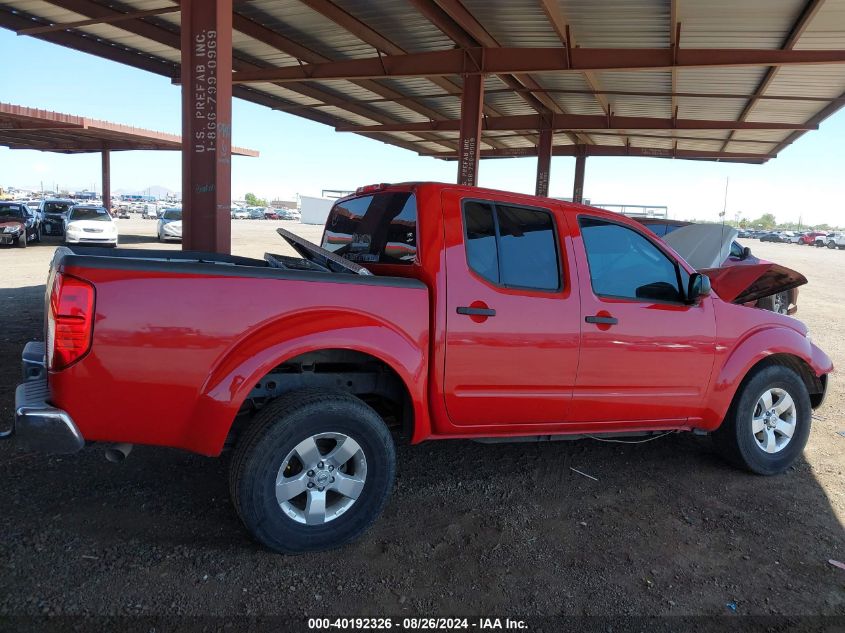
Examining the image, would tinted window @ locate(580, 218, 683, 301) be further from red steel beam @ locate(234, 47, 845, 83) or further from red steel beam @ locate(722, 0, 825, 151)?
red steel beam @ locate(234, 47, 845, 83)

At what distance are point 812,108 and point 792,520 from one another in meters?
14.5

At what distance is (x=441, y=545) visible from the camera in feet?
11.0

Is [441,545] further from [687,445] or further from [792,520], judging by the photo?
[687,445]

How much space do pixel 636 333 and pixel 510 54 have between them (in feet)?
31.9

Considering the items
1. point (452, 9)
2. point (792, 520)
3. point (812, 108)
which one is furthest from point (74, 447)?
point (812, 108)

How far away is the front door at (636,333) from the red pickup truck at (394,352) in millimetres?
14

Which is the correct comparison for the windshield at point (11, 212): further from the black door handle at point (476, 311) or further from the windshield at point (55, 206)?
the black door handle at point (476, 311)

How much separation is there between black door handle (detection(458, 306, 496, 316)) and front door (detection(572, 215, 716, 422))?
669 millimetres

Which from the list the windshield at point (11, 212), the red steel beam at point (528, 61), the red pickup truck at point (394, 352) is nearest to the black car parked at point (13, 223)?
the windshield at point (11, 212)

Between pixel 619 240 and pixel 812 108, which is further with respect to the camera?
pixel 812 108

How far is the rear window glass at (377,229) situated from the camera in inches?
143

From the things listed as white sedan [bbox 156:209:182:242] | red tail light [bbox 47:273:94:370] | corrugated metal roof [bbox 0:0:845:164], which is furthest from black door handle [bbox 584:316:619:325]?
white sedan [bbox 156:209:182:242]

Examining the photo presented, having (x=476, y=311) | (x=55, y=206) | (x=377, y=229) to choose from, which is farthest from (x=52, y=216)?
(x=476, y=311)

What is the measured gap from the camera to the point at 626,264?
404 cm
